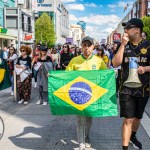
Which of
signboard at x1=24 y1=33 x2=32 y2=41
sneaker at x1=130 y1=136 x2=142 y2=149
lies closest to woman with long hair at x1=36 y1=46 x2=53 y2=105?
sneaker at x1=130 y1=136 x2=142 y2=149

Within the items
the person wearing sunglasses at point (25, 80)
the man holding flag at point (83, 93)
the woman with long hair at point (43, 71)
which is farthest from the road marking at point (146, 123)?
the person wearing sunglasses at point (25, 80)

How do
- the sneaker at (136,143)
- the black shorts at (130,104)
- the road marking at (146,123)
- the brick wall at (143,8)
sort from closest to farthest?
the black shorts at (130,104) → the sneaker at (136,143) → the road marking at (146,123) → the brick wall at (143,8)

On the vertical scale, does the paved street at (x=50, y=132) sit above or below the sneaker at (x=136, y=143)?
below

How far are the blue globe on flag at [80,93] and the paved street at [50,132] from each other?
3.11 feet

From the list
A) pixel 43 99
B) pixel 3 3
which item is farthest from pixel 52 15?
pixel 43 99

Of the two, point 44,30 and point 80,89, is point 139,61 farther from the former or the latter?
point 44,30

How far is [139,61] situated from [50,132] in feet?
8.18

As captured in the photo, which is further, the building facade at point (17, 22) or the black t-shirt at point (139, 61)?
the building facade at point (17, 22)

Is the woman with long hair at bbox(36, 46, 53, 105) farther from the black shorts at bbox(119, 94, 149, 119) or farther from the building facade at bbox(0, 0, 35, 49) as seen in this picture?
the building facade at bbox(0, 0, 35, 49)

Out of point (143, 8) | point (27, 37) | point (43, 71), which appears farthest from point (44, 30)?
point (43, 71)

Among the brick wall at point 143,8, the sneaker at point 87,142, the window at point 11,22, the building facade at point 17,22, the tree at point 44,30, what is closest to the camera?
the sneaker at point 87,142

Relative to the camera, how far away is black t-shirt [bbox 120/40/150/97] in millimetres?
4336

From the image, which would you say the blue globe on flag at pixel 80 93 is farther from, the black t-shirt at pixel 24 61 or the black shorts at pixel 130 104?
the black t-shirt at pixel 24 61

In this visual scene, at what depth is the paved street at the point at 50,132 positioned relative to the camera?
5.21m
